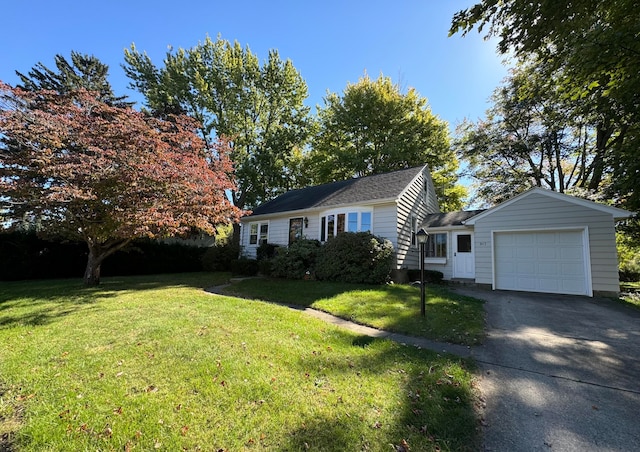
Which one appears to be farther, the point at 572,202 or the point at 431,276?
the point at 431,276

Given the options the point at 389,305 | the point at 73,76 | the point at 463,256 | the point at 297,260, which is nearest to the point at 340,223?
the point at 297,260

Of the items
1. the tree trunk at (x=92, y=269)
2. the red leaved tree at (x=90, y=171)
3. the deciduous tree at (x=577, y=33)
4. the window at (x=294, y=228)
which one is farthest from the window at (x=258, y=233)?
the deciduous tree at (x=577, y=33)

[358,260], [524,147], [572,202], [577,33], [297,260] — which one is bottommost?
[297,260]

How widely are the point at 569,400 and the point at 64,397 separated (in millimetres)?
5448

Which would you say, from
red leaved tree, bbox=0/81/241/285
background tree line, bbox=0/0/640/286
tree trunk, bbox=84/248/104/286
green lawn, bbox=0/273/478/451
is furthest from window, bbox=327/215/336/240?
tree trunk, bbox=84/248/104/286

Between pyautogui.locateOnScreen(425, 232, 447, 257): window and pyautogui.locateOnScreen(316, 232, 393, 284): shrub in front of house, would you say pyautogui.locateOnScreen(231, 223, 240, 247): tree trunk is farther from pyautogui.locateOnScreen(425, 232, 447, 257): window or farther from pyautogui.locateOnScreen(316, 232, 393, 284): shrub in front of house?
pyautogui.locateOnScreen(425, 232, 447, 257): window

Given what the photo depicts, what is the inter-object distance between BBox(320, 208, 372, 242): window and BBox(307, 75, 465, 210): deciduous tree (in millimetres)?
10882

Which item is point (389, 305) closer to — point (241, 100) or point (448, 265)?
point (448, 265)

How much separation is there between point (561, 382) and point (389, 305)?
13.2 ft

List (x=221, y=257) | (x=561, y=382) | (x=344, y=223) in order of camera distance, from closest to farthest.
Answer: (x=561, y=382), (x=344, y=223), (x=221, y=257)

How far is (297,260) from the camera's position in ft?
40.7

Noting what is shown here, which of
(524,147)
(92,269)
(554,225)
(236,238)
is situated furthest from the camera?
(236,238)

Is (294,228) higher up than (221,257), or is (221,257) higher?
(294,228)

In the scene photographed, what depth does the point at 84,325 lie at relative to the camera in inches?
208
